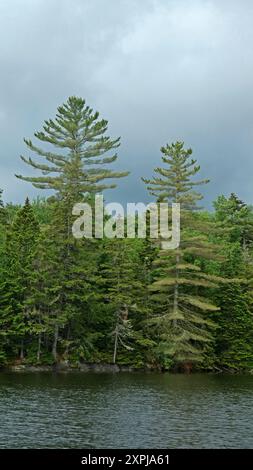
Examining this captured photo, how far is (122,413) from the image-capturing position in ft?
96.6

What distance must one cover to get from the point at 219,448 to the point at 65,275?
3476 centimetres

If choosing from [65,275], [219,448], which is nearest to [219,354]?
[65,275]

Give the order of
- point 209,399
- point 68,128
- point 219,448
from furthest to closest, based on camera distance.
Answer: point 68,128
point 209,399
point 219,448

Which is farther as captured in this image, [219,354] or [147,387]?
[219,354]

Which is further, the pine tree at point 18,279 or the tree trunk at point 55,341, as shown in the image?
the tree trunk at point 55,341

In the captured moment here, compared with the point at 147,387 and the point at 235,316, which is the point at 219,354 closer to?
the point at 235,316

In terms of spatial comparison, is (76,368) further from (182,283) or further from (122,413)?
(122,413)

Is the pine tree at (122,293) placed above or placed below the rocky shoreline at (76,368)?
above

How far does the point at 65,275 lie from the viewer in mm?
55312

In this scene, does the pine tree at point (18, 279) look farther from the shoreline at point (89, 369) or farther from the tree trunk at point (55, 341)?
the tree trunk at point (55, 341)

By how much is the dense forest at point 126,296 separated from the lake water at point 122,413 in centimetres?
819

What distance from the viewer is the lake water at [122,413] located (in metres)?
23.1

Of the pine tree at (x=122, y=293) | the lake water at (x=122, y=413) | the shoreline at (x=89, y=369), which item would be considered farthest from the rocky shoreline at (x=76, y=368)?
the lake water at (x=122, y=413)

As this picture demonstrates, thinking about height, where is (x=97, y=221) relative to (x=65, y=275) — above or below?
above
